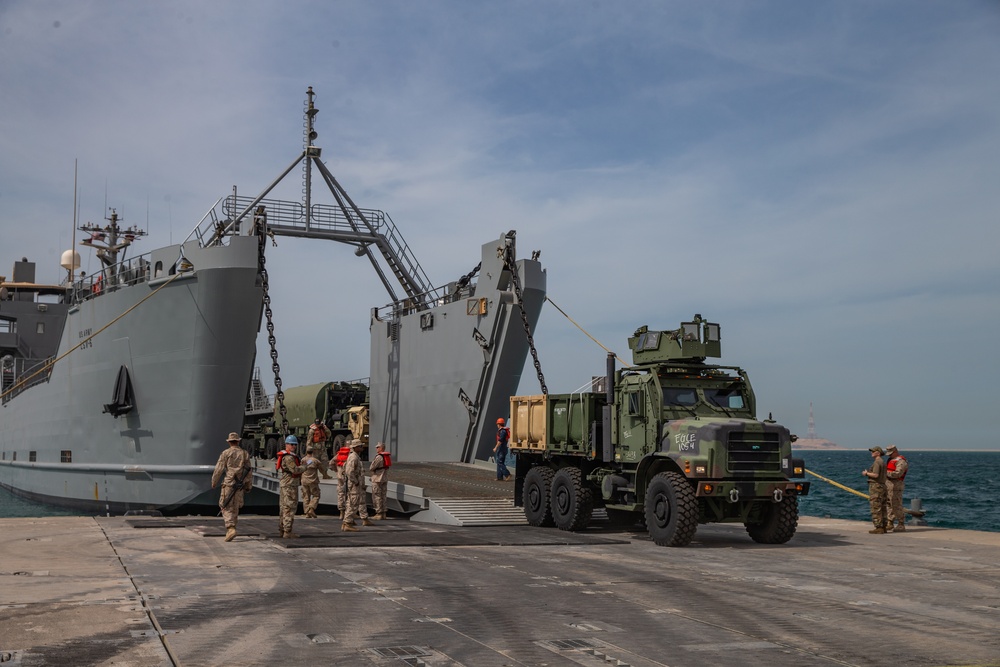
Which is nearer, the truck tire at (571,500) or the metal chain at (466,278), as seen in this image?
the truck tire at (571,500)

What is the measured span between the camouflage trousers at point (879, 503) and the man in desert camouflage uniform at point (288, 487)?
10265 mm

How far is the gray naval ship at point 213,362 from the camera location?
2508 centimetres

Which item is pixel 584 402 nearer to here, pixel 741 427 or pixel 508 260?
pixel 741 427

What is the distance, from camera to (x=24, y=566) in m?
11.3

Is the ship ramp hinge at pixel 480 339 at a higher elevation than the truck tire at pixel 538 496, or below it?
higher

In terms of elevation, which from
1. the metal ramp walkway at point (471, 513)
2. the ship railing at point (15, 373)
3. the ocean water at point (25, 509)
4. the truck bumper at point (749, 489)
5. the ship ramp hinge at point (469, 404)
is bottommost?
the ocean water at point (25, 509)

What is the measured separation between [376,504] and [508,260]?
373 inches

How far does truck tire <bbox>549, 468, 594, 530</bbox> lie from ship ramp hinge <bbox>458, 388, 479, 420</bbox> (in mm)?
10774

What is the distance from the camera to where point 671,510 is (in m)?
14.0

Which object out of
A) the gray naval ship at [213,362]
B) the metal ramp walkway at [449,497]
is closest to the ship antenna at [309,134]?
the gray naval ship at [213,362]

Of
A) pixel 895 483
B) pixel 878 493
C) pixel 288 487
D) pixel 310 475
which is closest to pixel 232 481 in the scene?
pixel 288 487

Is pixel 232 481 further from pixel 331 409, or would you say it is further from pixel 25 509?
pixel 25 509

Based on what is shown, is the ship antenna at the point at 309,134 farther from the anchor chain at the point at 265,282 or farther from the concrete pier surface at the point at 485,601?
the concrete pier surface at the point at 485,601

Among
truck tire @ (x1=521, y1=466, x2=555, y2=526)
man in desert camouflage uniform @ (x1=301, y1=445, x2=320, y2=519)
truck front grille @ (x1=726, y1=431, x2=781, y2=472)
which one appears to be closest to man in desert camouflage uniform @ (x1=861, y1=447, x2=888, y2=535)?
truck front grille @ (x1=726, y1=431, x2=781, y2=472)
